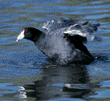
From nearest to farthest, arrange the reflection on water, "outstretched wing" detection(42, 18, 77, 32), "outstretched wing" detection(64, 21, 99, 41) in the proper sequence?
the reflection on water, "outstretched wing" detection(64, 21, 99, 41), "outstretched wing" detection(42, 18, 77, 32)

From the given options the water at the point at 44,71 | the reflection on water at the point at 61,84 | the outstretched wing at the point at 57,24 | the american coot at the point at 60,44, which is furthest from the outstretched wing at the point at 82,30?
the outstretched wing at the point at 57,24

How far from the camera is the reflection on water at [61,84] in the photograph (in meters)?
5.34

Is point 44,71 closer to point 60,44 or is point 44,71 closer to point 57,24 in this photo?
point 60,44

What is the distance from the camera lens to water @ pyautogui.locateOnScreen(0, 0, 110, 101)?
5.37 m

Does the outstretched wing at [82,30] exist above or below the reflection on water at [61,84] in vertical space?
above

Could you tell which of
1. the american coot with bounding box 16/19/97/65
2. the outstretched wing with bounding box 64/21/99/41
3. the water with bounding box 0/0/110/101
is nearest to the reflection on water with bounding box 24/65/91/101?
the water with bounding box 0/0/110/101

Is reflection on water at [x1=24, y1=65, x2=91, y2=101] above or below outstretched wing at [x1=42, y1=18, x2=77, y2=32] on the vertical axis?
below

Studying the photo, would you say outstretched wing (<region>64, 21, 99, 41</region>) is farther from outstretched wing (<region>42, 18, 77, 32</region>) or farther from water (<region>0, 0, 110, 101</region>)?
outstretched wing (<region>42, 18, 77, 32</region>)

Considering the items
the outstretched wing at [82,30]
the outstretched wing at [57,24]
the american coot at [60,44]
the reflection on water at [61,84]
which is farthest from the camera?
the outstretched wing at [57,24]

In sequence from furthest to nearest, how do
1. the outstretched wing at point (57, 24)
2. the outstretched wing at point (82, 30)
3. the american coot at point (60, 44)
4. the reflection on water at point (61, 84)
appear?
the outstretched wing at point (57, 24), the american coot at point (60, 44), the outstretched wing at point (82, 30), the reflection on water at point (61, 84)

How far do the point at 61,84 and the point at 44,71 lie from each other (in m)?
1.04

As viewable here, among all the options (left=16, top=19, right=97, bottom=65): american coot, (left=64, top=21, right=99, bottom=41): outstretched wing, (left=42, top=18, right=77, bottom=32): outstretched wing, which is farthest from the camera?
(left=42, top=18, right=77, bottom=32): outstretched wing

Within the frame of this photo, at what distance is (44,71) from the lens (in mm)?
6816

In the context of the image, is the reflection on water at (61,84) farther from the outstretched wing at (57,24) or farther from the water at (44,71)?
the outstretched wing at (57,24)
